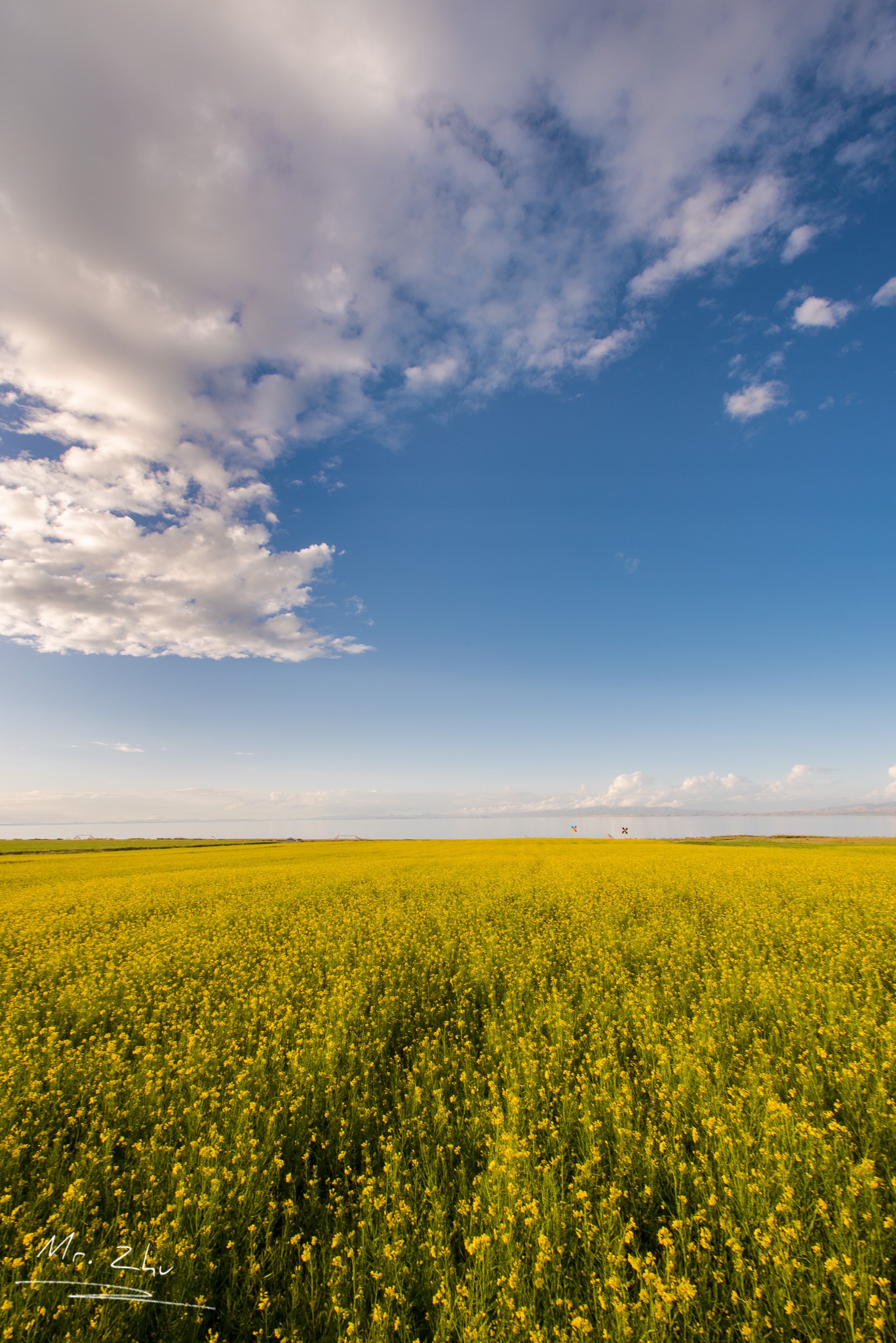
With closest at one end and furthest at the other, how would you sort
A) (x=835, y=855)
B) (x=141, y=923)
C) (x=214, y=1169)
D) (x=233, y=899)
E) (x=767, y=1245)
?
1. (x=767, y=1245)
2. (x=214, y=1169)
3. (x=141, y=923)
4. (x=233, y=899)
5. (x=835, y=855)

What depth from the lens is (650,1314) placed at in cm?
287

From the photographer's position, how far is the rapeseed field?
3068 millimetres

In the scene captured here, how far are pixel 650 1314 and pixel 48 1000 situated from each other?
347 inches

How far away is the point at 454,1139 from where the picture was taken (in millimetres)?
4707

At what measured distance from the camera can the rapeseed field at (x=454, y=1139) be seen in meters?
3.07

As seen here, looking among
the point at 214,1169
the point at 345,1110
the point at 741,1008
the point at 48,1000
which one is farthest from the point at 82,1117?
the point at 741,1008

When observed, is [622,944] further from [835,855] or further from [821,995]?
[835,855]

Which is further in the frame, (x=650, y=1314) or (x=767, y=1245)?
(x=767, y=1245)

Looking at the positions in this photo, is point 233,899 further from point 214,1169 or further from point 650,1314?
point 650,1314

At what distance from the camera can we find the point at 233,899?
15.6 metres

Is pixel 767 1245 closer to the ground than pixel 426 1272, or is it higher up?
higher up

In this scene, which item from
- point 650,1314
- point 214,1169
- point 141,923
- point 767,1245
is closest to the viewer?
point 650,1314

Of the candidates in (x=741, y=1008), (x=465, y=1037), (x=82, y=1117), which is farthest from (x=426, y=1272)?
(x=741, y=1008)

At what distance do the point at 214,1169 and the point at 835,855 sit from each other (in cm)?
3619
